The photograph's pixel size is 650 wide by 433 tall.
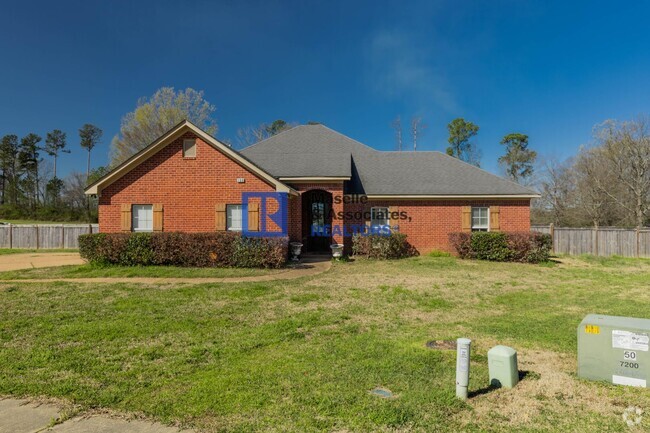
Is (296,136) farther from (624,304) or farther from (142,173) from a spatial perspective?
(624,304)

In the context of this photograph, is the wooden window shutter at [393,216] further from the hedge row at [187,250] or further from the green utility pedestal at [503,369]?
the green utility pedestal at [503,369]

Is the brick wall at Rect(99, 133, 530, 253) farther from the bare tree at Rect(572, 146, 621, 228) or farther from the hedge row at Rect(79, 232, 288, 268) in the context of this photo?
the bare tree at Rect(572, 146, 621, 228)

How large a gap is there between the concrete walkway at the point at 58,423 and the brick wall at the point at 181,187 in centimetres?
1142

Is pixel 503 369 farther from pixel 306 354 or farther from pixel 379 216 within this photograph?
pixel 379 216

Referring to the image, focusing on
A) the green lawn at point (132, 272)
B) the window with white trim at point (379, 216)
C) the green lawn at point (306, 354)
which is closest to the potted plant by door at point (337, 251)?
the window with white trim at point (379, 216)

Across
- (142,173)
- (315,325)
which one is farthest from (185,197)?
(315,325)

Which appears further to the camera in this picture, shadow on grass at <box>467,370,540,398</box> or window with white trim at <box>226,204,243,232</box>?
window with white trim at <box>226,204,243,232</box>

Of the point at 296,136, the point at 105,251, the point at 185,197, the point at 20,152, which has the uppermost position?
the point at 20,152

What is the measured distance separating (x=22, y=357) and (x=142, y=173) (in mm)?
11138

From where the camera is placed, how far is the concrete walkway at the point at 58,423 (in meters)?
3.11

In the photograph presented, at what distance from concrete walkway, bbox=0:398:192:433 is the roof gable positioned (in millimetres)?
11386

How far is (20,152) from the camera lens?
5353 cm

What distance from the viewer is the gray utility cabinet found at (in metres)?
3.92

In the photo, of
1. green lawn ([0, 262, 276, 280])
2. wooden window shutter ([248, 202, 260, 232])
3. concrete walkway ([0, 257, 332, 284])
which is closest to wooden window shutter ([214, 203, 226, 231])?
wooden window shutter ([248, 202, 260, 232])
